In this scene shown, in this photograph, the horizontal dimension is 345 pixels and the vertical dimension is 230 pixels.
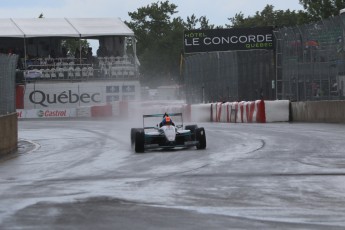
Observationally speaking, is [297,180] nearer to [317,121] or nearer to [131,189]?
[131,189]

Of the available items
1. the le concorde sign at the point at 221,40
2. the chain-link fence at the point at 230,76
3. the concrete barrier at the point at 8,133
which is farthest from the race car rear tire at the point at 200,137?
the le concorde sign at the point at 221,40

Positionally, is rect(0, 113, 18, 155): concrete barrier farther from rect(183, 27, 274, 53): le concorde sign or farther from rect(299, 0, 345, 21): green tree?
rect(299, 0, 345, 21): green tree

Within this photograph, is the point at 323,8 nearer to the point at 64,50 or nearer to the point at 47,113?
the point at 64,50

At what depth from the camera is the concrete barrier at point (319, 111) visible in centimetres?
2998

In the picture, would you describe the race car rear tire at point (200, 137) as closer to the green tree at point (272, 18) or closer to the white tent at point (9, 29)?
the white tent at point (9, 29)

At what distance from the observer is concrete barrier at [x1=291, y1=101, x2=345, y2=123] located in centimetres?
2998

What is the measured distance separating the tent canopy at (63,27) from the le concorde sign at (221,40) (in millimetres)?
12781

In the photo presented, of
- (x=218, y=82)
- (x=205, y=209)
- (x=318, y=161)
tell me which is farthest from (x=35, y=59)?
(x=205, y=209)

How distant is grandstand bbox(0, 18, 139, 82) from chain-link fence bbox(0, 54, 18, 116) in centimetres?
3352

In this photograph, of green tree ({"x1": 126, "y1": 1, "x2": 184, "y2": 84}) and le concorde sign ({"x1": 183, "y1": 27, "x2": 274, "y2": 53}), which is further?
green tree ({"x1": 126, "y1": 1, "x2": 184, "y2": 84})

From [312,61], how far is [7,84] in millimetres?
14117

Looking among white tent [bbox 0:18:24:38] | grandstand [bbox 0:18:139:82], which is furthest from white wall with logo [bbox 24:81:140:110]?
white tent [bbox 0:18:24:38]

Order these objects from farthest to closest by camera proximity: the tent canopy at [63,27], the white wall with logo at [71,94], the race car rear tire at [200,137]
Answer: the tent canopy at [63,27] < the white wall with logo at [71,94] < the race car rear tire at [200,137]

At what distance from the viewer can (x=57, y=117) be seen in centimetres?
5394
